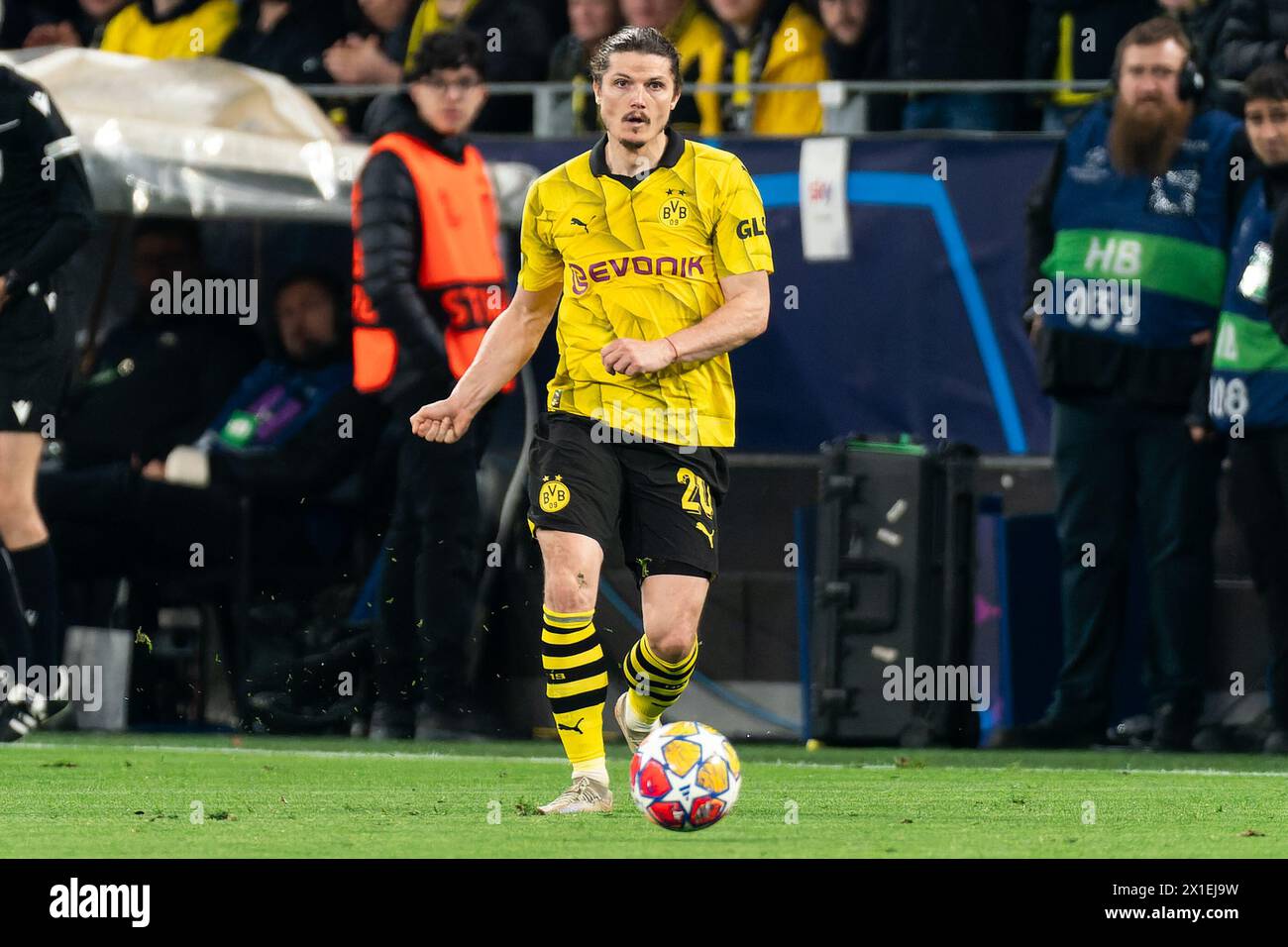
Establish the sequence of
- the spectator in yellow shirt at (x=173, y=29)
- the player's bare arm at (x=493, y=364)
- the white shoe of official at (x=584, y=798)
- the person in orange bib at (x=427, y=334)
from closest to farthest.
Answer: the white shoe of official at (x=584, y=798)
the player's bare arm at (x=493, y=364)
the person in orange bib at (x=427, y=334)
the spectator in yellow shirt at (x=173, y=29)

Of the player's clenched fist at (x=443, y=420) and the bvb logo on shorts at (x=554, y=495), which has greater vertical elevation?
the player's clenched fist at (x=443, y=420)

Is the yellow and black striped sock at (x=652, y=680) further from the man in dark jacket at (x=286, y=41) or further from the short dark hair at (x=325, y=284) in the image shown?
the man in dark jacket at (x=286, y=41)

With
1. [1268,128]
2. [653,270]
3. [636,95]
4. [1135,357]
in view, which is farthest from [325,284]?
[636,95]

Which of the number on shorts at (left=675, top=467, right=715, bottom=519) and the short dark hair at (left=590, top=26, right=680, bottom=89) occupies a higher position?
the short dark hair at (left=590, top=26, right=680, bottom=89)

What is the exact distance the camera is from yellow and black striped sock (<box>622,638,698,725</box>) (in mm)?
7941

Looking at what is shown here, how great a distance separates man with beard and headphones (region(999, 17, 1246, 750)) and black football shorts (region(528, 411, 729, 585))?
3.32 metres

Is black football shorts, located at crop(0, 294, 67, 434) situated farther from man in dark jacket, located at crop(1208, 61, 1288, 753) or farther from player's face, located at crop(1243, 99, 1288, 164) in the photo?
player's face, located at crop(1243, 99, 1288, 164)

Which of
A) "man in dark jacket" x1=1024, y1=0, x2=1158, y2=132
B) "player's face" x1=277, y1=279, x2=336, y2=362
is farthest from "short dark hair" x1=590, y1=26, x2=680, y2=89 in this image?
"player's face" x1=277, y1=279, x2=336, y2=362

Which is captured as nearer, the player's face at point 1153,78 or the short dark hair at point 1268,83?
the short dark hair at point 1268,83

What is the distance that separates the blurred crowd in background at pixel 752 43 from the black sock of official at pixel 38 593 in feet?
9.79

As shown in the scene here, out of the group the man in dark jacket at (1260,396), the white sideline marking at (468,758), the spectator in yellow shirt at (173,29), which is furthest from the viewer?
the spectator in yellow shirt at (173,29)

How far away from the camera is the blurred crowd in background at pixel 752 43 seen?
12094mm

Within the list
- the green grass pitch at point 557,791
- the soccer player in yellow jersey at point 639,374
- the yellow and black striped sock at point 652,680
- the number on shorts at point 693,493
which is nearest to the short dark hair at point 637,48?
the soccer player in yellow jersey at point 639,374

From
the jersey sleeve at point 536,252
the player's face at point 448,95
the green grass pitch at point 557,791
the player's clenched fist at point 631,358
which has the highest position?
the player's face at point 448,95
